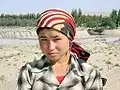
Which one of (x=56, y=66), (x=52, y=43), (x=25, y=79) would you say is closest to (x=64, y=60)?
(x=56, y=66)

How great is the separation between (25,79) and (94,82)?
42 centimetres

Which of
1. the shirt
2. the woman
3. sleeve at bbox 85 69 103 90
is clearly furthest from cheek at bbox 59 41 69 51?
sleeve at bbox 85 69 103 90

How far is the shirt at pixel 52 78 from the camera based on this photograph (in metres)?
2.18

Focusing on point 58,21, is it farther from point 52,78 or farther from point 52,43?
point 52,78

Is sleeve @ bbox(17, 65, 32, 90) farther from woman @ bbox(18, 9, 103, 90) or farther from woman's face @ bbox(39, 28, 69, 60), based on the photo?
woman's face @ bbox(39, 28, 69, 60)

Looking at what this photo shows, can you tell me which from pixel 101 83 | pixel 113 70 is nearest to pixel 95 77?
pixel 101 83

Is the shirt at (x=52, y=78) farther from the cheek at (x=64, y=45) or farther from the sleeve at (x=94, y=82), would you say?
the cheek at (x=64, y=45)

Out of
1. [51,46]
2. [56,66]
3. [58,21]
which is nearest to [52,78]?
[56,66]

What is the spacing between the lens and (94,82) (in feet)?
7.32

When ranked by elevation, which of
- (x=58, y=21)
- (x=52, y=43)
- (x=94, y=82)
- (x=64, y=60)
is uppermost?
(x=58, y=21)

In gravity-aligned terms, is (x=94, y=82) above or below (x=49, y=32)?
below

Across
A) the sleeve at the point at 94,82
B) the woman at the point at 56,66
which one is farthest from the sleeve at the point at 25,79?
the sleeve at the point at 94,82

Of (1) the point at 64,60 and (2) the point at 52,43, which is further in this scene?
(1) the point at 64,60

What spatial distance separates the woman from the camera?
217 cm
